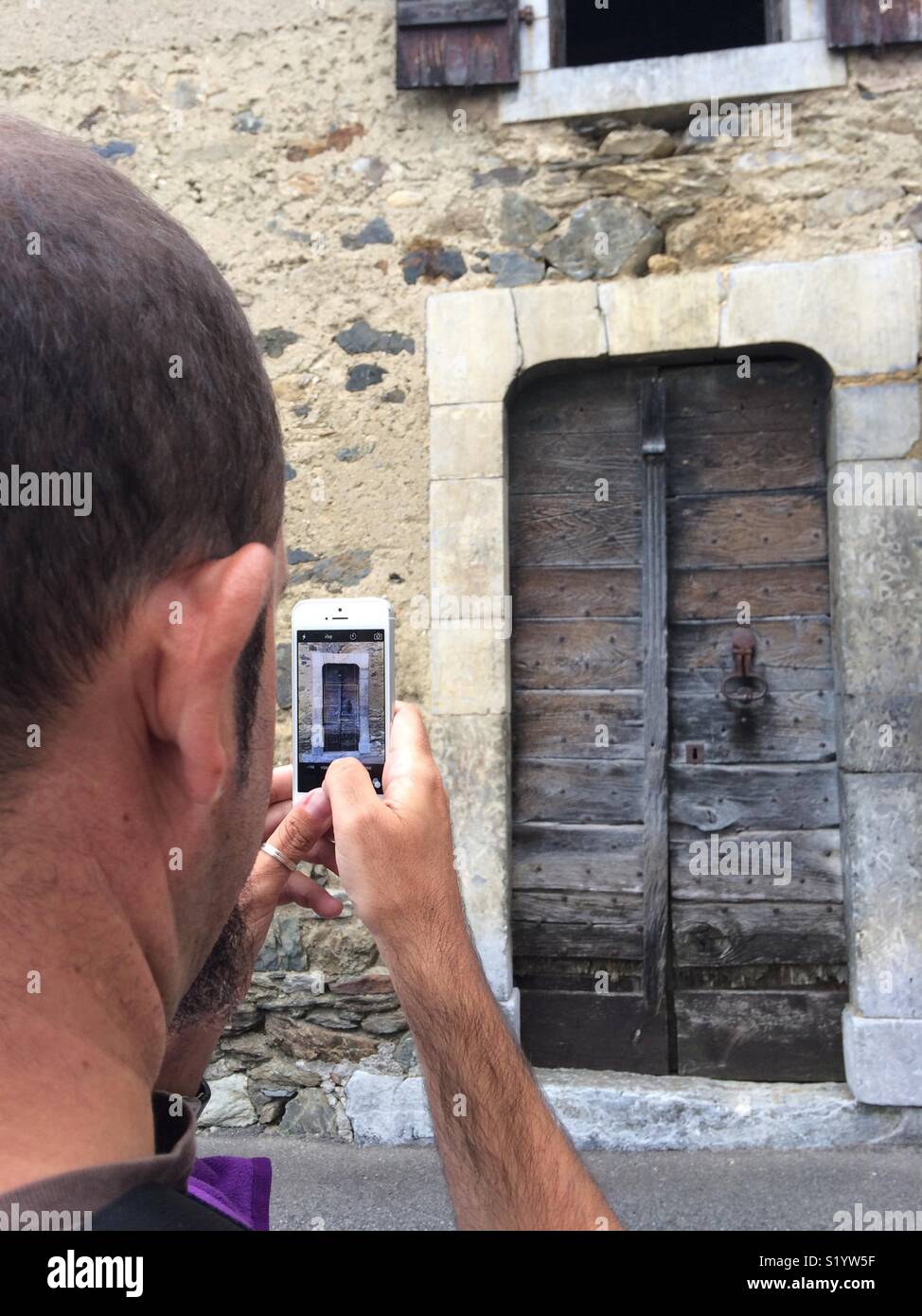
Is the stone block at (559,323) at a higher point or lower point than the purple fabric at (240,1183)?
higher

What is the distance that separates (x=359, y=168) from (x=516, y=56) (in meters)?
0.71

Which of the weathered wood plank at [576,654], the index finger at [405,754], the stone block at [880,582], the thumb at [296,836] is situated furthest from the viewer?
the weathered wood plank at [576,654]

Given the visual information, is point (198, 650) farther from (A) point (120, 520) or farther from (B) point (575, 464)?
(B) point (575, 464)

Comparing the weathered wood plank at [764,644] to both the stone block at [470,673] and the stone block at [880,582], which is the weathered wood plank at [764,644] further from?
the stone block at [470,673]

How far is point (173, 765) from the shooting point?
60 cm

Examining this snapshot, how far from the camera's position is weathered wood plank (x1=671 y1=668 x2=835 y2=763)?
3658 mm

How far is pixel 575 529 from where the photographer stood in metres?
3.87

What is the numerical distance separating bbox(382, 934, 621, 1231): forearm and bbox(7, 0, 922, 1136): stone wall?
278 cm

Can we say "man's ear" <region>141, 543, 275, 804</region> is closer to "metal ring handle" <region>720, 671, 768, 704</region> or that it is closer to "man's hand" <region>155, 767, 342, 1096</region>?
"man's hand" <region>155, 767, 342, 1096</region>

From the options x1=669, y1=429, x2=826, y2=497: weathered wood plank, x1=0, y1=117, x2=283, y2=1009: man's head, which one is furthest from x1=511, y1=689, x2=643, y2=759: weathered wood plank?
x1=0, y1=117, x2=283, y2=1009: man's head

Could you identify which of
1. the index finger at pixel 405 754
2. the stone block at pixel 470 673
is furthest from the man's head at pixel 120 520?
the stone block at pixel 470 673

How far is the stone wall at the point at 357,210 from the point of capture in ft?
11.8

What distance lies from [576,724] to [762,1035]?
4.36ft

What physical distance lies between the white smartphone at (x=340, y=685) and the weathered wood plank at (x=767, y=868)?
8.07ft
